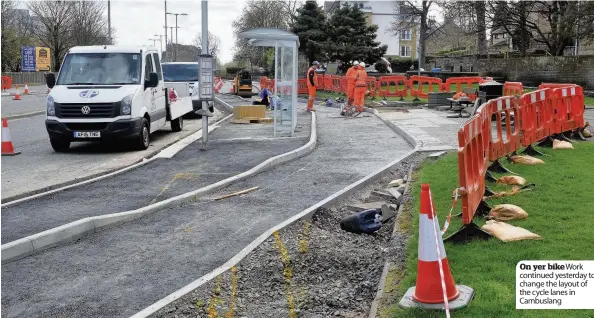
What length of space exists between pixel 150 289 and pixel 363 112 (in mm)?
20305

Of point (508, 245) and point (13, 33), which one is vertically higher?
point (13, 33)

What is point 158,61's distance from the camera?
17.4m

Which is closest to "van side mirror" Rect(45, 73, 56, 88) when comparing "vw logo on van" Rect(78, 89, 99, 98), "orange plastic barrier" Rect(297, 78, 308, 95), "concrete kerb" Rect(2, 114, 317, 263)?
"vw logo on van" Rect(78, 89, 99, 98)

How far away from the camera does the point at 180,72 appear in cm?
2650

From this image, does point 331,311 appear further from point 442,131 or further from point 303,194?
point 442,131

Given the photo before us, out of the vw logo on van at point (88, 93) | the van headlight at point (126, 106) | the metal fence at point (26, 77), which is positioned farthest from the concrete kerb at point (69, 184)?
the metal fence at point (26, 77)

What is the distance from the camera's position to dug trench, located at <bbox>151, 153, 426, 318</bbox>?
545 centimetres

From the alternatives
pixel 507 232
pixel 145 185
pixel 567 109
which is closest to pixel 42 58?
pixel 145 185

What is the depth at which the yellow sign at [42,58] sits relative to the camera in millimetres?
66875

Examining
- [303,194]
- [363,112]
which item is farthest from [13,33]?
[303,194]

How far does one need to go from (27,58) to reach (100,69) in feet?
183

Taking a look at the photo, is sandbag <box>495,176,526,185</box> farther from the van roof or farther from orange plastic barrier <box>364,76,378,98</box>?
orange plastic barrier <box>364,76,378,98</box>

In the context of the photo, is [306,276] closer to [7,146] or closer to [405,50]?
[7,146]

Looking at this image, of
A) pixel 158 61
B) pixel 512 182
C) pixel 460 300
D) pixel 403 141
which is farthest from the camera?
pixel 158 61
